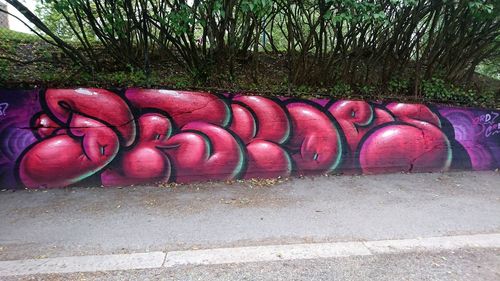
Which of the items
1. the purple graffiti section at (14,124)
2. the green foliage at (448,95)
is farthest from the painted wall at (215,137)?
the green foliage at (448,95)

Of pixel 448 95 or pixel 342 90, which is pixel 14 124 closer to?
pixel 342 90

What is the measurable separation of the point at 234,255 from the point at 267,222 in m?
0.83

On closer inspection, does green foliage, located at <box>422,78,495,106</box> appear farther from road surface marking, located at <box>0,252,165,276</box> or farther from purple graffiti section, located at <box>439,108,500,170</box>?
road surface marking, located at <box>0,252,165,276</box>

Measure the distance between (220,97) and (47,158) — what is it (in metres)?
2.61

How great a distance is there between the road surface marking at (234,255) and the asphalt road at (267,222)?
8 cm

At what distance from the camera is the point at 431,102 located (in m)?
6.53

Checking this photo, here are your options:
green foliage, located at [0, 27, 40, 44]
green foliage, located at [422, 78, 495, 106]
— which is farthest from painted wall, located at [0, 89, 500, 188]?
green foliage, located at [0, 27, 40, 44]

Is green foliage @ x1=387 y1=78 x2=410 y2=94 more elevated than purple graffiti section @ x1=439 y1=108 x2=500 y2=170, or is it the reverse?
green foliage @ x1=387 y1=78 x2=410 y2=94

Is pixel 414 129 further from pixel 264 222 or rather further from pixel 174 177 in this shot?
pixel 174 177

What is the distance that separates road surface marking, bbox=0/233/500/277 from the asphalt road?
83 millimetres

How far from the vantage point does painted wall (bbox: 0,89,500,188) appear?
17.5 ft

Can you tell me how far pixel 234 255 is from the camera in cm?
361

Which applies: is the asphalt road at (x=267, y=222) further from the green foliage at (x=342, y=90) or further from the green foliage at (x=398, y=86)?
the green foliage at (x=398, y=86)

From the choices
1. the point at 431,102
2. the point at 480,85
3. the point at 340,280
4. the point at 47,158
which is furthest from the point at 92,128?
the point at 480,85
